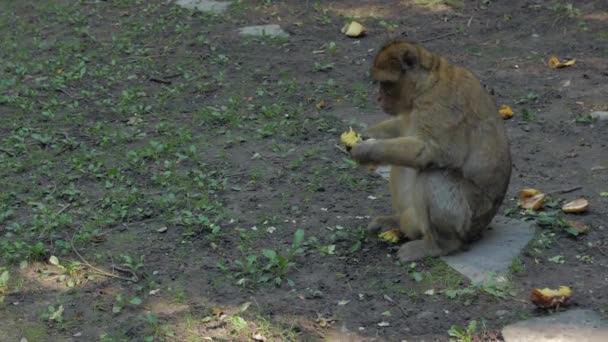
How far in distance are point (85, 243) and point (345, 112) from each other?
3.07 metres

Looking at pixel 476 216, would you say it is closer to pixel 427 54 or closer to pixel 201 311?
pixel 427 54

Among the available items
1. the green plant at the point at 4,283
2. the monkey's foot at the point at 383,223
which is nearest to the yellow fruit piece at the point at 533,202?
the monkey's foot at the point at 383,223

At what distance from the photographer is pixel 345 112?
26.9 feet

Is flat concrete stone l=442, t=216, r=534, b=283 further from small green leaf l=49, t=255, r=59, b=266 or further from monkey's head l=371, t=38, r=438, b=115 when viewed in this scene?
small green leaf l=49, t=255, r=59, b=266

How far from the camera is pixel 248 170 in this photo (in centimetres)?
708

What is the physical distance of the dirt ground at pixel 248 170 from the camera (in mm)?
5047

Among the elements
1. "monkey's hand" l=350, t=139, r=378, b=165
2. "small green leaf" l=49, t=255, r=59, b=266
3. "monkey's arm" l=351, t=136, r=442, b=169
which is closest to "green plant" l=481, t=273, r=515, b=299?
"monkey's arm" l=351, t=136, r=442, b=169

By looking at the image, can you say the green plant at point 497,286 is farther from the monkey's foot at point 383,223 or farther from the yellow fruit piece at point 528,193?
the yellow fruit piece at point 528,193

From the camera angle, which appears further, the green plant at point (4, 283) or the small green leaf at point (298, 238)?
the small green leaf at point (298, 238)

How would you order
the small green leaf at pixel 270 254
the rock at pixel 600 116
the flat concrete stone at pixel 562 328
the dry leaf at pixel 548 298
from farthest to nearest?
the rock at pixel 600 116, the small green leaf at pixel 270 254, the dry leaf at pixel 548 298, the flat concrete stone at pixel 562 328

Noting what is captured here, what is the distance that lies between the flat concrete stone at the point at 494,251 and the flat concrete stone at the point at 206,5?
19.9ft

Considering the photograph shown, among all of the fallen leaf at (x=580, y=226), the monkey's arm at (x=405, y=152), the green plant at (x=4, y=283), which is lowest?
the green plant at (x=4, y=283)

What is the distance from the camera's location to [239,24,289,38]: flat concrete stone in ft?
33.6

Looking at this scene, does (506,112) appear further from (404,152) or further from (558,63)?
(404,152)
